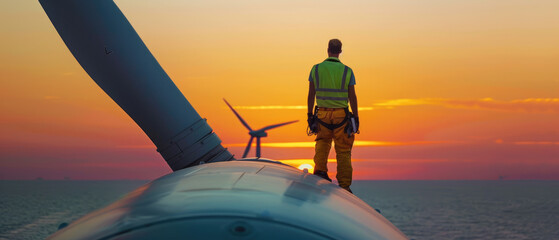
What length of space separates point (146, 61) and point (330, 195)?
8.82 metres

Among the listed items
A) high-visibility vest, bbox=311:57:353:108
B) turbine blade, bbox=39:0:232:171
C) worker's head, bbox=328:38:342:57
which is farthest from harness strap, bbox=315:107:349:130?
turbine blade, bbox=39:0:232:171

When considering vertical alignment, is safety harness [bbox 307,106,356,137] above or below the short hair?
below

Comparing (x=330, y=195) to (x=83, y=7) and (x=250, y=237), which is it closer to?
(x=250, y=237)

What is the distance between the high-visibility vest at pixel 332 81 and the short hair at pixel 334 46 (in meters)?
0.18

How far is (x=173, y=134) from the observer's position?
52.6 feet

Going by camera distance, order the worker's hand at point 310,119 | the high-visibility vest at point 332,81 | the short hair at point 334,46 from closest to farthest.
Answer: the short hair at point 334,46 → the high-visibility vest at point 332,81 → the worker's hand at point 310,119

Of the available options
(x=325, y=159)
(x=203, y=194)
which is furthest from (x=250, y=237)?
(x=325, y=159)

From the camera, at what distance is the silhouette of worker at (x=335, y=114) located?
1492 centimetres

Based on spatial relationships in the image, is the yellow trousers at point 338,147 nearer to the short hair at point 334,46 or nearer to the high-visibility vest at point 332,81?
the high-visibility vest at point 332,81

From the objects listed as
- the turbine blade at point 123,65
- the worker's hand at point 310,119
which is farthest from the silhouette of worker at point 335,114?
the turbine blade at point 123,65

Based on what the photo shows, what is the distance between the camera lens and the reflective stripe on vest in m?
14.9

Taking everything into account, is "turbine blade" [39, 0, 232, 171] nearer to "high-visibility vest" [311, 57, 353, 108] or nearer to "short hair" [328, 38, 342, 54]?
"high-visibility vest" [311, 57, 353, 108]

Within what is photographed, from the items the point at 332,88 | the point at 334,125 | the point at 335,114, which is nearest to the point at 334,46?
the point at 332,88

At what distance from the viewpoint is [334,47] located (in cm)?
1482
